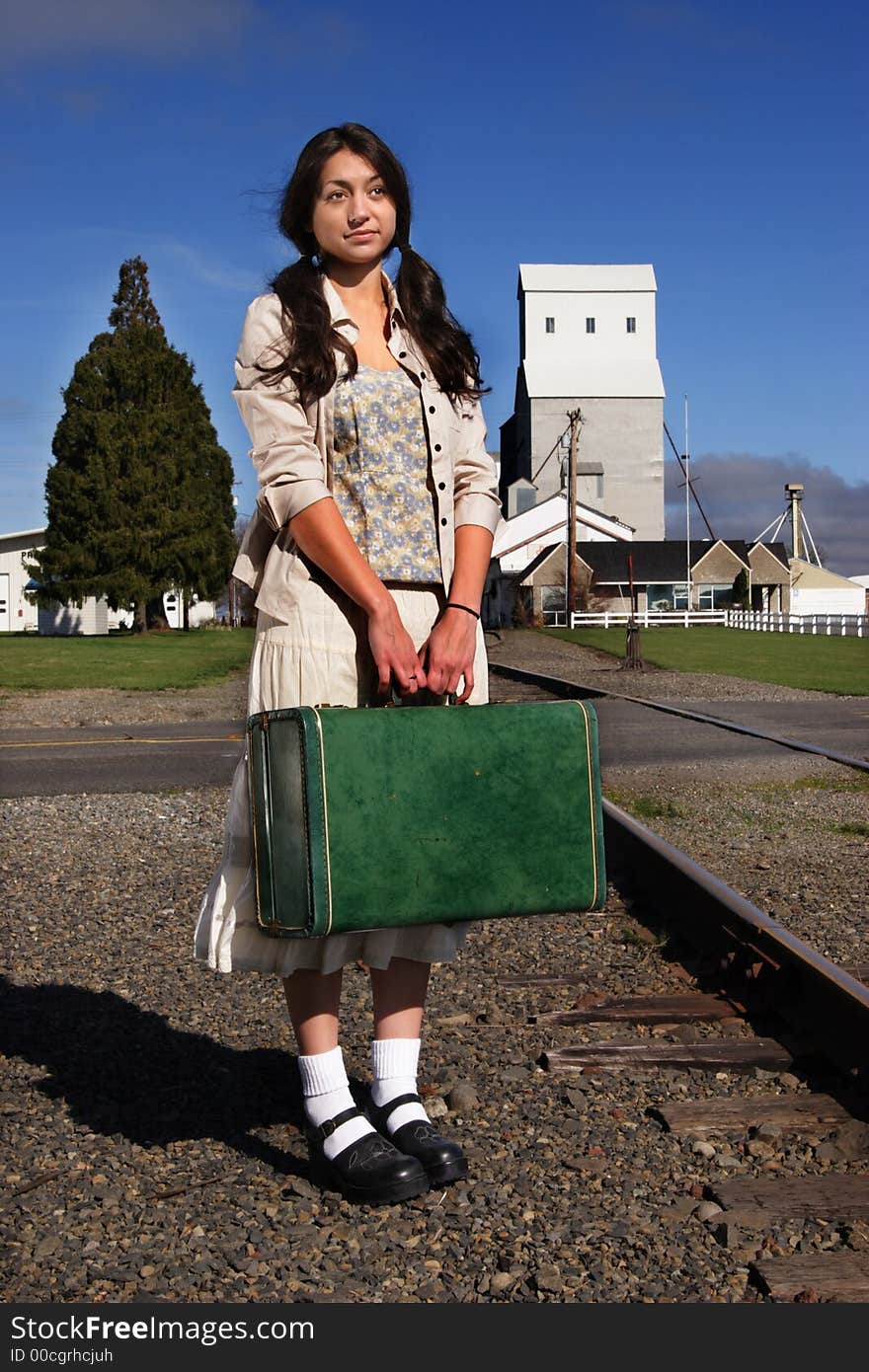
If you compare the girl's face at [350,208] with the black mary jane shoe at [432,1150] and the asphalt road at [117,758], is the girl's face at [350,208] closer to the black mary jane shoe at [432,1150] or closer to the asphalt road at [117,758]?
the black mary jane shoe at [432,1150]

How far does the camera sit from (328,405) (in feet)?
9.05

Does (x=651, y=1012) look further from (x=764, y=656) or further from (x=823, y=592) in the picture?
(x=823, y=592)

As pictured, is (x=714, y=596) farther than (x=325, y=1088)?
Yes

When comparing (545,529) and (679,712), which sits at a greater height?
(545,529)

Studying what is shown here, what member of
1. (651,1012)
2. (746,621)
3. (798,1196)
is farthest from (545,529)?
(798,1196)

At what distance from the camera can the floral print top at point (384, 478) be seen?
275cm

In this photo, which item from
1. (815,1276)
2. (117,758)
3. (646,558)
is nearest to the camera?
(815,1276)

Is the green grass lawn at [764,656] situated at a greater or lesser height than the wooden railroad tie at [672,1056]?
greater

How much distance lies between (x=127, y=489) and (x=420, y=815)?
53.6 meters

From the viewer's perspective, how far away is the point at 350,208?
2.85 m

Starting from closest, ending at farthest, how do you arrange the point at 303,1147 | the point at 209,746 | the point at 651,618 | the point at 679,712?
the point at 303,1147 < the point at 209,746 < the point at 679,712 < the point at 651,618

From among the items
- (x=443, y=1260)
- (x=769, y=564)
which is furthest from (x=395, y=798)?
(x=769, y=564)

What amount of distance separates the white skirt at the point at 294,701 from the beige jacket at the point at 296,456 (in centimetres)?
6

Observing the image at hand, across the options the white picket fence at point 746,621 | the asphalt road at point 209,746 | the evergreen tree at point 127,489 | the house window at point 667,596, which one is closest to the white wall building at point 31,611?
the evergreen tree at point 127,489
